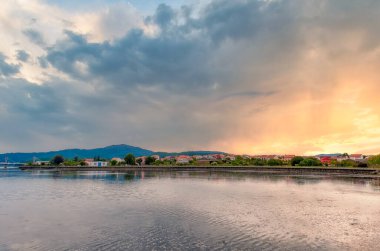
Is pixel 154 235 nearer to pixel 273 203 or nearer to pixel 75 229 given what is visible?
pixel 75 229

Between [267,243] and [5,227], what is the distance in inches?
729

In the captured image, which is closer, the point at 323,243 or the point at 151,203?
the point at 323,243

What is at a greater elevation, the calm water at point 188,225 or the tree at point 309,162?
the tree at point 309,162

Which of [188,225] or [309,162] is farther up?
[309,162]

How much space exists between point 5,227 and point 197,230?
552 inches

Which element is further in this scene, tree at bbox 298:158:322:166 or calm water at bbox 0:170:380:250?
tree at bbox 298:158:322:166

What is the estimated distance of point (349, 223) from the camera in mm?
24375

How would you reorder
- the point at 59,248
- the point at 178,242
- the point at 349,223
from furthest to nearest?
1. the point at 349,223
2. the point at 178,242
3. the point at 59,248

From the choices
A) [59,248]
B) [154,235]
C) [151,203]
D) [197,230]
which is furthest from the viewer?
[151,203]

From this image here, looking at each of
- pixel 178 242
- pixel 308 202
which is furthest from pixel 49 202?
pixel 308 202

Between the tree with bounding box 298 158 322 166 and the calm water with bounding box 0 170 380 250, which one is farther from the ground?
the tree with bounding box 298 158 322 166

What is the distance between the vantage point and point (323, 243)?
18.4 m

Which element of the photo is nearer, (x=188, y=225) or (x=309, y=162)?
(x=188, y=225)

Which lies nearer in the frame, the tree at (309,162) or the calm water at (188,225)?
the calm water at (188,225)
